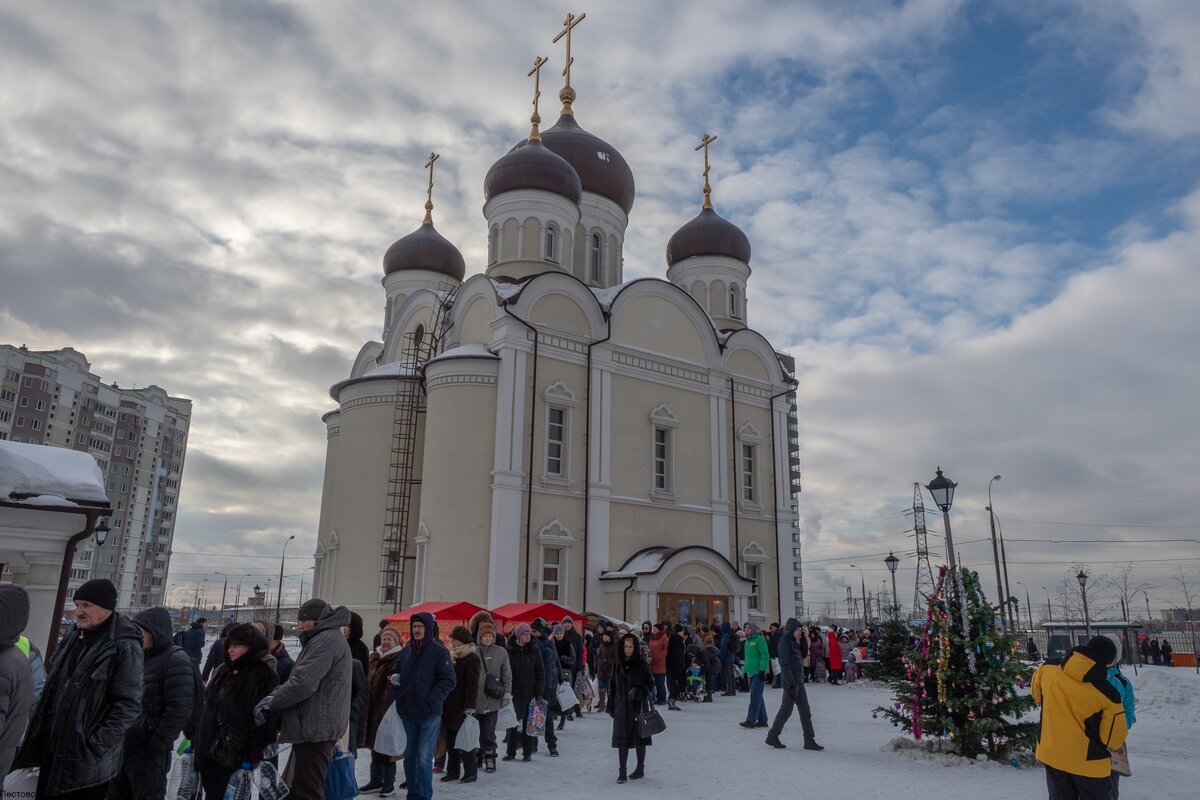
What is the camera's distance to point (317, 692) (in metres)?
5.07

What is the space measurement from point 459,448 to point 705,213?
14347 mm

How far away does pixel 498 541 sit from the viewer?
1873cm

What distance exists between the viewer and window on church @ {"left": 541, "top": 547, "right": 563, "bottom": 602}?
64.4ft

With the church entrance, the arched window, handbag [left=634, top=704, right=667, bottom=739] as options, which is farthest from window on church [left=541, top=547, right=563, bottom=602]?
handbag [left=634, top=704, right=667, bottom=739]

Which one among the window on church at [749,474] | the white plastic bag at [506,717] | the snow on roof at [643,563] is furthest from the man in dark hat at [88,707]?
the window on church at [749,474]

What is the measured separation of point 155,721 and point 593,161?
24.6 meters

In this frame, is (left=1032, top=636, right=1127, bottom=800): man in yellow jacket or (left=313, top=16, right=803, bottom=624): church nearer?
(left=1032, top=636, right=1127, bottom=800): man in yellow jacket

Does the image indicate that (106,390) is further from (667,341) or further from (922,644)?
(922,644)

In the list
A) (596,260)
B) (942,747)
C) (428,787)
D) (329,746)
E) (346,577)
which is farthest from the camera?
(596,260)

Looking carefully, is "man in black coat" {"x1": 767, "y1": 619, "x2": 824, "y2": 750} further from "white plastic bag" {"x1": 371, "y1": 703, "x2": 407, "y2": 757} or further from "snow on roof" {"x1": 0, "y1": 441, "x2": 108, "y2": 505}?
"snow on roof" {"x1": 0, "y1": 441, "x2": 108, "y2": 505}

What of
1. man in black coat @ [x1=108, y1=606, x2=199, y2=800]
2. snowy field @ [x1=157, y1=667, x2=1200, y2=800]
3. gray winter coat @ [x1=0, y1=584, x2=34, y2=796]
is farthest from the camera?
snowy field @ [x1=157, y1=667, x2=1200, y2=800]

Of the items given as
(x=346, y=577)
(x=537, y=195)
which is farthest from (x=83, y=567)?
(x=537, y=195)

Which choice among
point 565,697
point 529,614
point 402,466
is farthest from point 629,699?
point 402,466

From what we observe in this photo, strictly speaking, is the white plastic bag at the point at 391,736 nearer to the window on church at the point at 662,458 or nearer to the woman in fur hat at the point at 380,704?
the woman in fur hat at the point at 380,704
